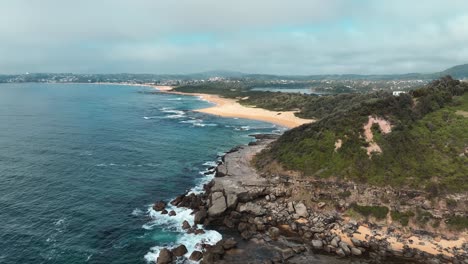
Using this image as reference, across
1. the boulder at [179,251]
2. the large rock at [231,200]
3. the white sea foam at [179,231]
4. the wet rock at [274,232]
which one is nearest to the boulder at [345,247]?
the wet rock at [274,232]

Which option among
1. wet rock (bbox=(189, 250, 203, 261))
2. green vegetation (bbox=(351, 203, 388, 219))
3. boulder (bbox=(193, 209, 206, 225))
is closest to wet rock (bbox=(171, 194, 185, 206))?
→ boulder (bbox=(193, 209, 206, 225))

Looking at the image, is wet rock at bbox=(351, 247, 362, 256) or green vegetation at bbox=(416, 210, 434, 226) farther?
green vegetation at bbox=(416, 210, 434, 226)

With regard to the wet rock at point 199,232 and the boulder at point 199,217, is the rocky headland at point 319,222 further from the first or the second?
the wet rock at point 199,232

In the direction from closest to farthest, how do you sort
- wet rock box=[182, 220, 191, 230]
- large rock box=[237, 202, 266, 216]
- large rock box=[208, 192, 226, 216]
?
wet rock box=[182, 220, 191, 230]
large rock box=[208, 192, 226, 216]
large rock box=[237, 202, 266, 216]

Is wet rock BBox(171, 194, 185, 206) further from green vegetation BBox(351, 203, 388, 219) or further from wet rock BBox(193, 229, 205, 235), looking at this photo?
green vegetation BBox(351, 203, 388, 219)

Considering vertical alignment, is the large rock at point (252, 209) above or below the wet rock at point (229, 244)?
above

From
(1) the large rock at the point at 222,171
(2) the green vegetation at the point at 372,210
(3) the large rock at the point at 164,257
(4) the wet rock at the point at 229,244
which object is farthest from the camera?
(1) the large rock at the point at 222,171
